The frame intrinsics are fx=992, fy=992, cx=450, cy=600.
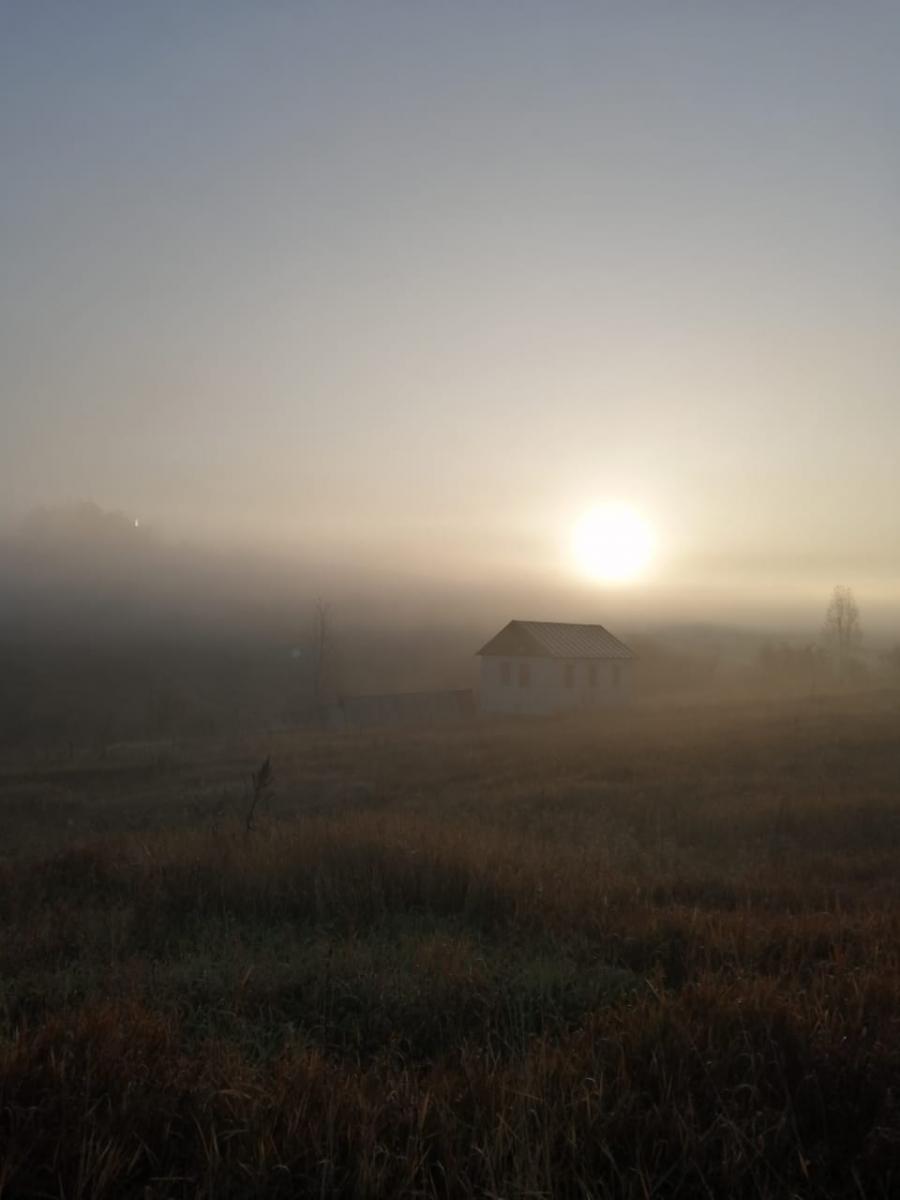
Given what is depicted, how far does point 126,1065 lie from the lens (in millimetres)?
3906

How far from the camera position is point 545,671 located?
162ft

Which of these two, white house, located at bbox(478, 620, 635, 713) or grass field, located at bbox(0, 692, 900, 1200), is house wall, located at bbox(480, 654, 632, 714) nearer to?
white house, located at bbox(478, 620, 635, 713)

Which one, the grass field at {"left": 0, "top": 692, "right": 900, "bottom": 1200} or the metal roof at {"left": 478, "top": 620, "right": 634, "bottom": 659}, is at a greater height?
the metal roof at {"left": 478, "top": 620, "right": 634, "bottom": 659}

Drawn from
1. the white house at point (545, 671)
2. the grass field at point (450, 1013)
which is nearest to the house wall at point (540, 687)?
the white house at point (545, 671)

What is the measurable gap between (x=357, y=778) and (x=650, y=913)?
15961 millimetres

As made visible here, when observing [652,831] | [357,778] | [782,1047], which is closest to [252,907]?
[782,1047]

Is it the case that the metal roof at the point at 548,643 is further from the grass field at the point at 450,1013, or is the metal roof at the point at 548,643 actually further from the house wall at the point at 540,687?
the grass field at the point at 450,1013

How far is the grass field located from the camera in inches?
133

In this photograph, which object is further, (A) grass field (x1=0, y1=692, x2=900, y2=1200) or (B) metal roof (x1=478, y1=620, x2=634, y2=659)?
(B) metal roof (x1=478, y1=620, x2=634, y2=659)

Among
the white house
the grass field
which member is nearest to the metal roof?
the white house

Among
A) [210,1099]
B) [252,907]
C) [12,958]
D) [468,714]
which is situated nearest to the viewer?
[210,1099]

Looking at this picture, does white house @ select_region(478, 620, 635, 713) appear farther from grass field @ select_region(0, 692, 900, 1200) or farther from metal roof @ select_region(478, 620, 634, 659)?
grass field @ select_region(0, 692, 900, 1200)

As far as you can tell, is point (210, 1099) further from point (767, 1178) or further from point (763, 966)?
point (763, 966)

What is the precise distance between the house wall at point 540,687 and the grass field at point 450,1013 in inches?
1417
